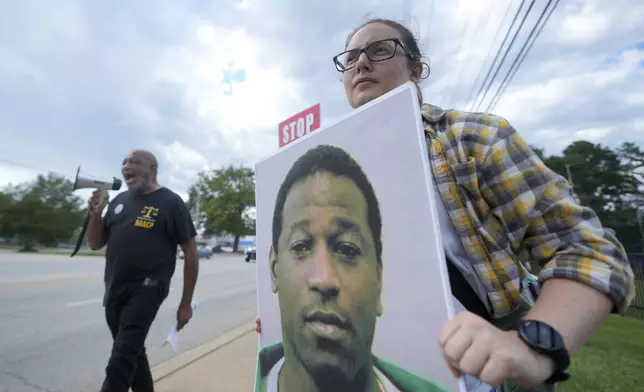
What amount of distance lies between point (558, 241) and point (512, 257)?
4.6 inches

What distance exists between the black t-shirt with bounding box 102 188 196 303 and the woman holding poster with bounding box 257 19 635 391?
1984 mm

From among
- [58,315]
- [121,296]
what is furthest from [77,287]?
[121,296]

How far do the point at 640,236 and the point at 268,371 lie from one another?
41713mm

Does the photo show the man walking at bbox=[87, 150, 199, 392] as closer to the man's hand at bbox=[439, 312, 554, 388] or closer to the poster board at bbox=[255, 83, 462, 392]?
the poster board at bbox=[255, 83, 462, 392]

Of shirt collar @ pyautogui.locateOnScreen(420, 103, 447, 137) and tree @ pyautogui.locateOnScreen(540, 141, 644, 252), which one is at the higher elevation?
tree @ pyautogui.locateOnScreen(540, 141, 644, 252)

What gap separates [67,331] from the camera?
4730 mm

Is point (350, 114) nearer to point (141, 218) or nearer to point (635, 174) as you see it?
point (141, 218)

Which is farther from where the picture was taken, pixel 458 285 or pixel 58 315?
pixel 58 315

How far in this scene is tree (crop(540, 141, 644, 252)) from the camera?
3619 cm

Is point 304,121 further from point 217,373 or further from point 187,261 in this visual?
point 217,373

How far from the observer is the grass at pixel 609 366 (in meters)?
2.89

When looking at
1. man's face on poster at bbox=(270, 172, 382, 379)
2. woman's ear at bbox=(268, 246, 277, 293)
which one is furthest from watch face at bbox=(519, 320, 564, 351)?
woman's ear at bbox=(268, 246, 277, 293)

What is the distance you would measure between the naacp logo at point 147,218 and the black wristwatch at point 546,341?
2.29 m

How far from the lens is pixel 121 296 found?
2.18m
